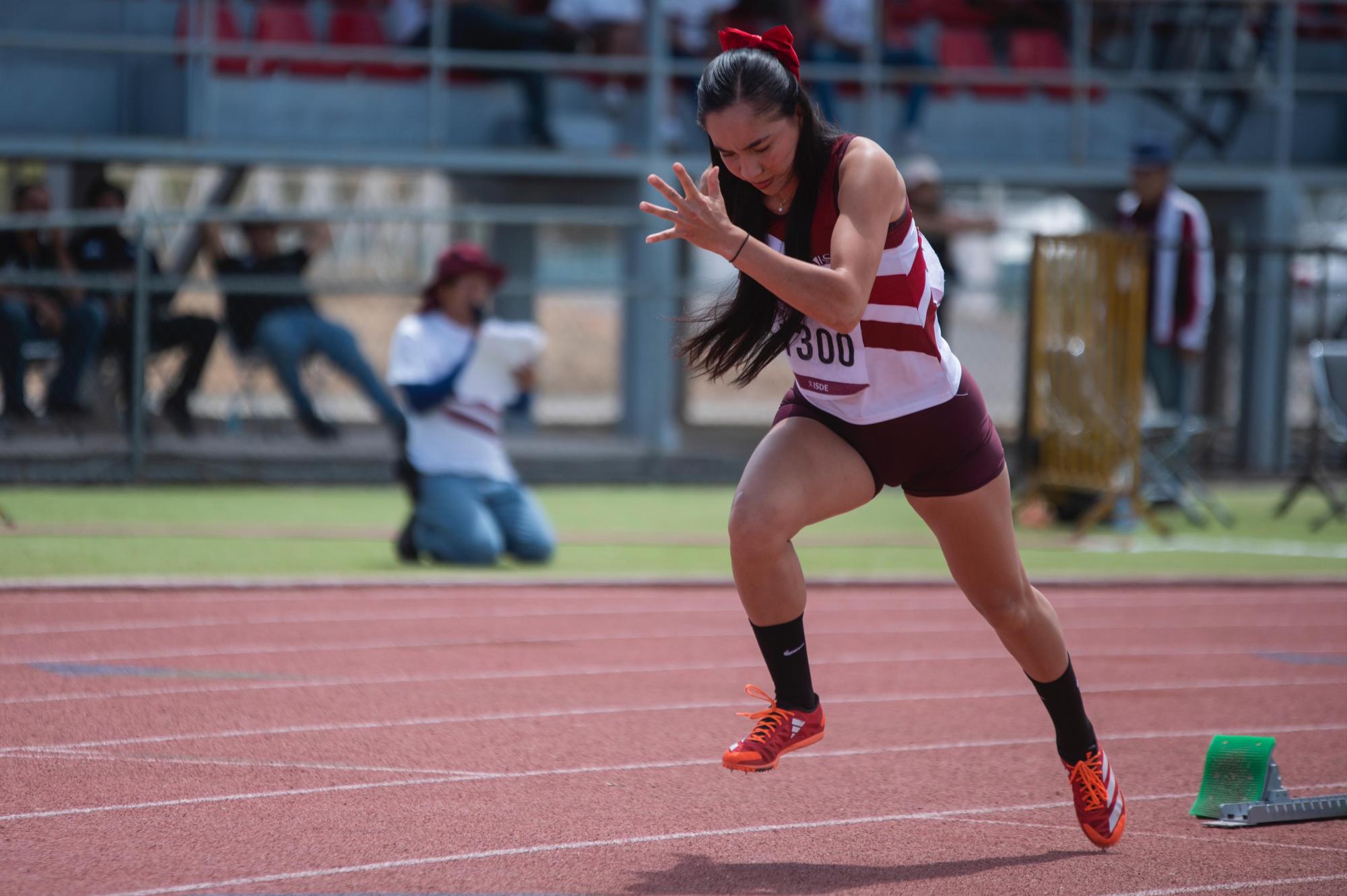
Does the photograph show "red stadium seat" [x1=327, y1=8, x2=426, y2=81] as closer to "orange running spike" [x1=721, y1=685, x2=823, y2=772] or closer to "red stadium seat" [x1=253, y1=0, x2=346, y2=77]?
"red stadium seat" [x1=253, y1=0, x2=346, y2=77]

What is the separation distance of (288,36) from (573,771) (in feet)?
41.5

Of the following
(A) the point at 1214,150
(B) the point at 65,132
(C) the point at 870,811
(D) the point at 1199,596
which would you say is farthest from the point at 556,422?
(C) the point at 870,811

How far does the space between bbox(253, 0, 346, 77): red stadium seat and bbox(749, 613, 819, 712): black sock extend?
12872 millimetres

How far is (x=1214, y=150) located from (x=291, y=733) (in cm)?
1496

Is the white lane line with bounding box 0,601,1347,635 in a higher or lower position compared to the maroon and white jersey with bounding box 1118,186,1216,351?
lower

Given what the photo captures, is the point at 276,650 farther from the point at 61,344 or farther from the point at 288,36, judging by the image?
the point at 288,36

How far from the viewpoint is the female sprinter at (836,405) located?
4.02 meters

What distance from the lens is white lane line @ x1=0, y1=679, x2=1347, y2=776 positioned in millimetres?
4848

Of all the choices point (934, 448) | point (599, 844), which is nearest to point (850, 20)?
point (934, 448)

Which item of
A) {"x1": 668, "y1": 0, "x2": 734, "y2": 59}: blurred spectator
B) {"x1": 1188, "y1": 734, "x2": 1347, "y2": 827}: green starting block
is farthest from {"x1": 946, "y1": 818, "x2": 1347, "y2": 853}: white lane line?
{"x1": 668, "y1": 0, "x2": 734, "y2": 59}: blurred spectator

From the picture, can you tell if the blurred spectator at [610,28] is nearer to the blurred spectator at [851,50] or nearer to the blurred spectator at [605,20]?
the blurred spectator at [605,20]

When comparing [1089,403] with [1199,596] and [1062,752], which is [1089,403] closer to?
[1199,596]

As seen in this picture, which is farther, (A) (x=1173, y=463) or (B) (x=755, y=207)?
(A) (x=1173, y=463)

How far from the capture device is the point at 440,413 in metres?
9.41
